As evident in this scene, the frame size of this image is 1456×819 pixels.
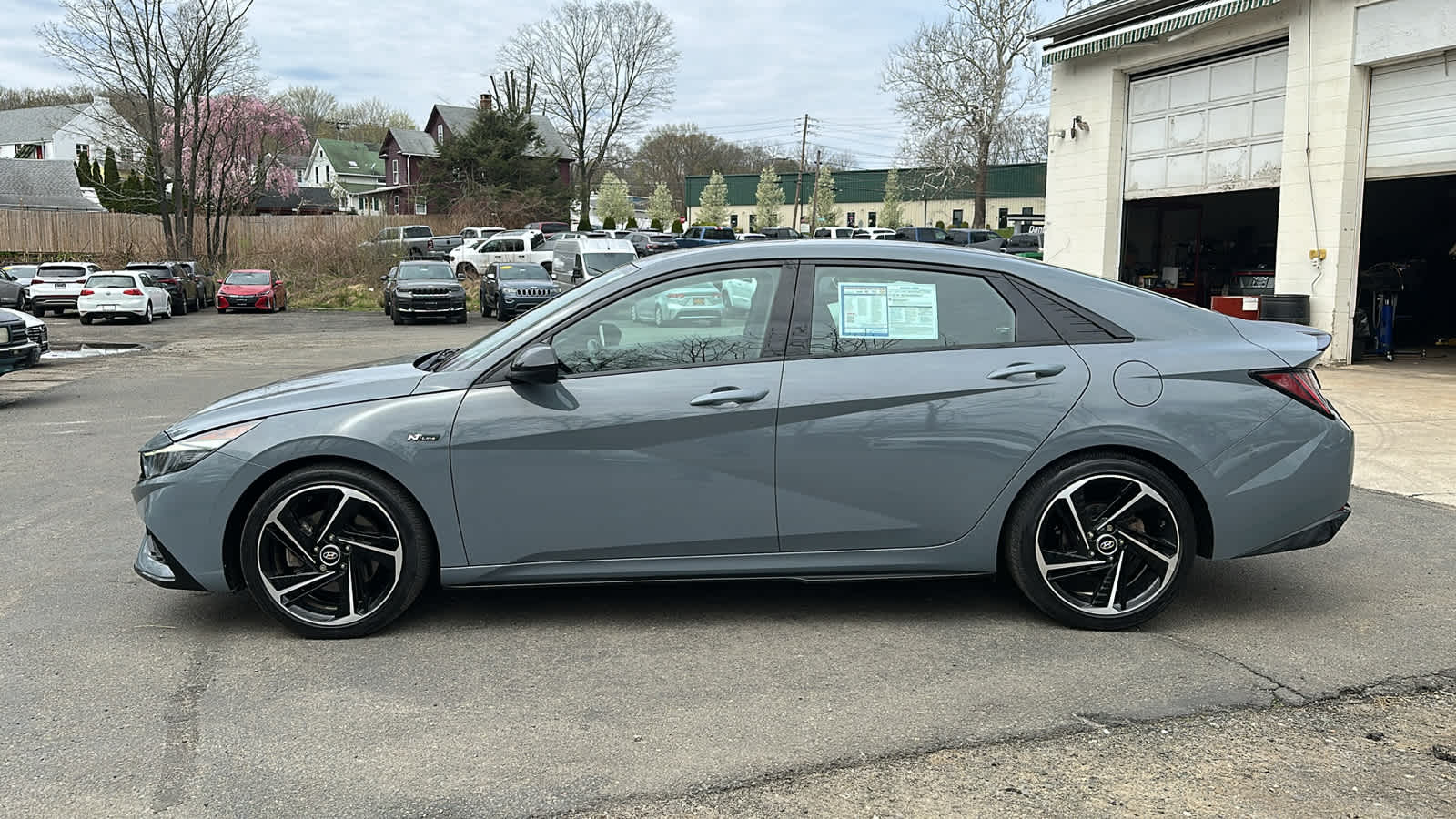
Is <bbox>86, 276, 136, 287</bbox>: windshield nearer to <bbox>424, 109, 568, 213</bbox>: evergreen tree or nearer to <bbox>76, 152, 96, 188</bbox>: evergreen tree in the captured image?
<bbox>424, 109, 568, 213</bbox>: evergreen tree

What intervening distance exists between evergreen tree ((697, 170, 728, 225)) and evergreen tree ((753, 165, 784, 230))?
2.94 metres

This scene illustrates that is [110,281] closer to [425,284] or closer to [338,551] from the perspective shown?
[425,284]

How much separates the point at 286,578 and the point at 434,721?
1.18 m

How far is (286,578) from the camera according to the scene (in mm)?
4590

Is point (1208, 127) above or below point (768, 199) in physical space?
below

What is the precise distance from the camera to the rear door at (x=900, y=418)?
4.52 metres

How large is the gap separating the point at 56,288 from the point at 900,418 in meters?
33.8

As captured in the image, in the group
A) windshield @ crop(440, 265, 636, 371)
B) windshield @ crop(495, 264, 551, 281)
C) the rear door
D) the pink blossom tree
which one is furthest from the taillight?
the pink blossom tree

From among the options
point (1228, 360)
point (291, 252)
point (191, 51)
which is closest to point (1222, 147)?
point (1228, 360)

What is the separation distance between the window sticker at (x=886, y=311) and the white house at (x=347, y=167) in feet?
302

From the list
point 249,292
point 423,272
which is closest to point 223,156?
point 249,292

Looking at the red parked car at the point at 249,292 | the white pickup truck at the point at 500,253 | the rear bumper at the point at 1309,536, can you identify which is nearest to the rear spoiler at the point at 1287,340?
the rear bumper at the point at 1309,536

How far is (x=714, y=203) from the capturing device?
292ft

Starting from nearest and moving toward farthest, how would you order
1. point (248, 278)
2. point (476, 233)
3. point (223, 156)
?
point (248, 278) → point (223, 156) → point (476, 233)
